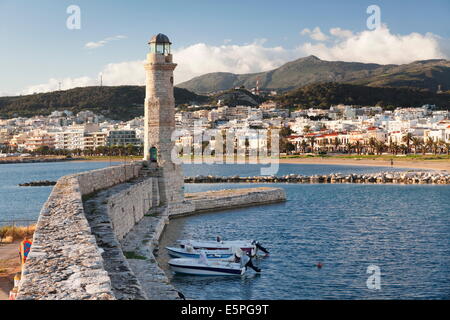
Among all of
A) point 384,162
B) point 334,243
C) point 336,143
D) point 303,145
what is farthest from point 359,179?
point 303,145

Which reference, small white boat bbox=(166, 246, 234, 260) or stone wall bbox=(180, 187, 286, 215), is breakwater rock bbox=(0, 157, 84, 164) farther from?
small white boat bbox=(166, 246, 234, 260)

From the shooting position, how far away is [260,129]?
13088 centimetres

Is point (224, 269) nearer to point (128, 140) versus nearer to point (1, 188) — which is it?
point (1, 188)

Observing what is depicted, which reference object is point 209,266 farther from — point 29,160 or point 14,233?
point 29,160

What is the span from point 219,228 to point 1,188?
43.6 m

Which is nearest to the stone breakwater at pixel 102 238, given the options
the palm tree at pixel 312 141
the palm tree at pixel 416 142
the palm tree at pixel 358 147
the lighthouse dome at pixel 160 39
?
the lighthouse dome at pixel 160 39

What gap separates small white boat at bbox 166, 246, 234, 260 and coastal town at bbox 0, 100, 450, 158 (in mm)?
47355

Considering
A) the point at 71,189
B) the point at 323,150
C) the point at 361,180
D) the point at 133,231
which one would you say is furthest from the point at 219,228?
the point at 323,150

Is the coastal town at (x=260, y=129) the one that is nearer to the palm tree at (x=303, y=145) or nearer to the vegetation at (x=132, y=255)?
the palm tree at (x=303, y=145)

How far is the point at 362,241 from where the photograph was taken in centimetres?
2097

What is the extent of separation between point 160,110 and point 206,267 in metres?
10.9

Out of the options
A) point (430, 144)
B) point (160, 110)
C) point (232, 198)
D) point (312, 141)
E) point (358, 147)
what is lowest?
point (232, 198)
